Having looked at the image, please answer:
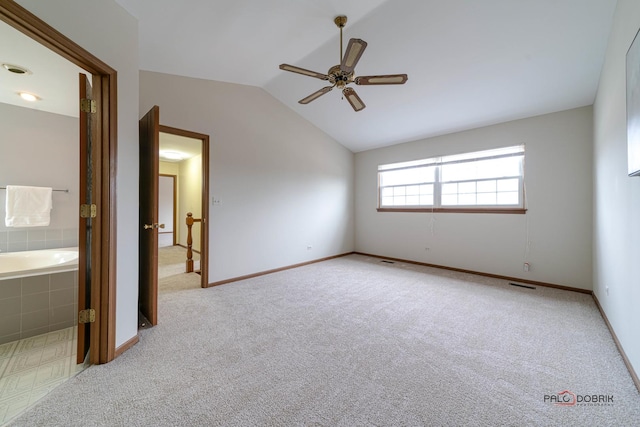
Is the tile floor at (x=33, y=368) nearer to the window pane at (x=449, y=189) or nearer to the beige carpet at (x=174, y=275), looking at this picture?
the beige carpet at (x=174, y=275)

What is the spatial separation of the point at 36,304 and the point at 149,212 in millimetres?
1165

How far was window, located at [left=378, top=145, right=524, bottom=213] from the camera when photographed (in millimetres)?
3889

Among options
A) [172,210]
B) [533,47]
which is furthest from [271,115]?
[172,210]

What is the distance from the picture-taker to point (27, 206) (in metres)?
2.76

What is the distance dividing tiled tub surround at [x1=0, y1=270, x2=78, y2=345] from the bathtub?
2.0 inches

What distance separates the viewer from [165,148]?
17.7ft

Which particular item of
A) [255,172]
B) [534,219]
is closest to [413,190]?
[534,219]

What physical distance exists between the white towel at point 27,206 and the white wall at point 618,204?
5336 millimetres

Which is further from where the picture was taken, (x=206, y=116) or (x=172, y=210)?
(x=172, y=210)

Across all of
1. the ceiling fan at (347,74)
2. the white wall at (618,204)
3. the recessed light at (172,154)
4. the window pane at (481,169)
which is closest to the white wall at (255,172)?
the ceiling fan at (347,74)

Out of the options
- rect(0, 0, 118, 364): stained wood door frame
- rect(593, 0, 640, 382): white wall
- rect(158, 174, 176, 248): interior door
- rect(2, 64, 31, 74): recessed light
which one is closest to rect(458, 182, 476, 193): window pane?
rect(593, 0, 640, 382): white wall

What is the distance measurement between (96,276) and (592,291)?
17.6ft

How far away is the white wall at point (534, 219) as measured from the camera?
131 inches

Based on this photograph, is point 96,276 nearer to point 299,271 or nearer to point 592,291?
point 299,271
